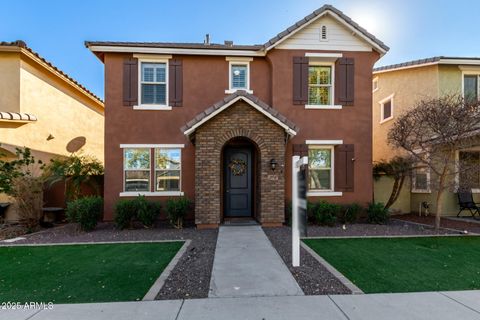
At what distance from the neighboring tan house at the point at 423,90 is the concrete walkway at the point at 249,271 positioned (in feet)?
27.0

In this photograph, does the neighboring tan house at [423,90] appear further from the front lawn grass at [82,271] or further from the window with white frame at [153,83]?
the front lawn grass at [82,271]

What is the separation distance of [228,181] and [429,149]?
6824 millimetres

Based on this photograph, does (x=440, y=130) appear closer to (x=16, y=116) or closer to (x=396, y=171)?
(x=396, y=171)

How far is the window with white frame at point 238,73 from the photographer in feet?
34.0

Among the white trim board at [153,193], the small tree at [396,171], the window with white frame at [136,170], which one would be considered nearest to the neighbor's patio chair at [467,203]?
the small tree at [396,171]

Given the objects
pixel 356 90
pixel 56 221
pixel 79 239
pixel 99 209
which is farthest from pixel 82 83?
pixel 356 90

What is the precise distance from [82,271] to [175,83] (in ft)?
23.5

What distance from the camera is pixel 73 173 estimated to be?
1000 centimetres

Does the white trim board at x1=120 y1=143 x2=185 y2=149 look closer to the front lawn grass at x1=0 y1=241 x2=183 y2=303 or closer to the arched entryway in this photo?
the arched entryway

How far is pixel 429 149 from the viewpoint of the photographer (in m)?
→ 8.56

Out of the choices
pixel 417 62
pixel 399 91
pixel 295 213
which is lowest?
pixel 295 213

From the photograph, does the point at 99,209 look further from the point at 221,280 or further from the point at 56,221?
the point at 221,280

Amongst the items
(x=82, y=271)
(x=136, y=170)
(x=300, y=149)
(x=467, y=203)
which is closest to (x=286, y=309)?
(x=82, y=271)

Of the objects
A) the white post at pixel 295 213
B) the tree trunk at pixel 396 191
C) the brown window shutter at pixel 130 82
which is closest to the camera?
the white post at pixel 295 213
